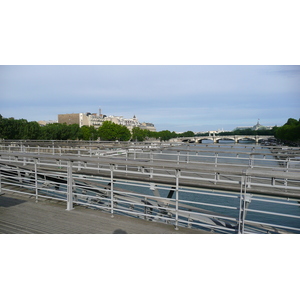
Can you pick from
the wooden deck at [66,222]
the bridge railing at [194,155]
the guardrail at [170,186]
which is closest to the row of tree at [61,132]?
the bridge railing at [194,155]

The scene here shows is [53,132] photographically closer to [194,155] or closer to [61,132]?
[61,132]

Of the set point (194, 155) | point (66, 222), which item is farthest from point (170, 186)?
point (66, 222)

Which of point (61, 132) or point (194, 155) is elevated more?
point (61, 132)

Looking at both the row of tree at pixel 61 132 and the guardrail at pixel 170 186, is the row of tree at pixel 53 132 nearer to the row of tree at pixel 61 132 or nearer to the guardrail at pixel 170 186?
the row of tree at pixel 61 132

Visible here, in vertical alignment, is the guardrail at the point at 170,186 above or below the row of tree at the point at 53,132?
below

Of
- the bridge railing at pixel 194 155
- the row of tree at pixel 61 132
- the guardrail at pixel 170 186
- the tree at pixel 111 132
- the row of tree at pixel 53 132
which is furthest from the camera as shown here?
the tree at pixel 111 132

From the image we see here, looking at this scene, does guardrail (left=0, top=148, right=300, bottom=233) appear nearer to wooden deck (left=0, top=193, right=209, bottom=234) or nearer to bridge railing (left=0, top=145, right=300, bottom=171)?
wooden deck (left=0, top=193, right=209, bottom=234)

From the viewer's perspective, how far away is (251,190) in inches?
283

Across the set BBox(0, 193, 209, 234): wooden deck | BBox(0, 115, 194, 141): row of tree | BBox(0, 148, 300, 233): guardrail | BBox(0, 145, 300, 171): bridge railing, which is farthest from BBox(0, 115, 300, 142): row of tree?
BBox(0, 193, 209, 234): wooden deck

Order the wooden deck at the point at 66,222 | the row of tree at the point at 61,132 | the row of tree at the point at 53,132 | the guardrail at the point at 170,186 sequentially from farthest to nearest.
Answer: the row of tree at the point at 61,132
the row of tree at the point at 53,132
the wooden deck at the point at 66,222
the guardrail at the point at 170,186

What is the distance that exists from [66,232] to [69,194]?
49.6 inches

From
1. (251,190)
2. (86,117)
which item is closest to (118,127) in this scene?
(86,117)

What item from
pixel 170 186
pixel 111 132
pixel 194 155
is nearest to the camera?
pixel 170 186
